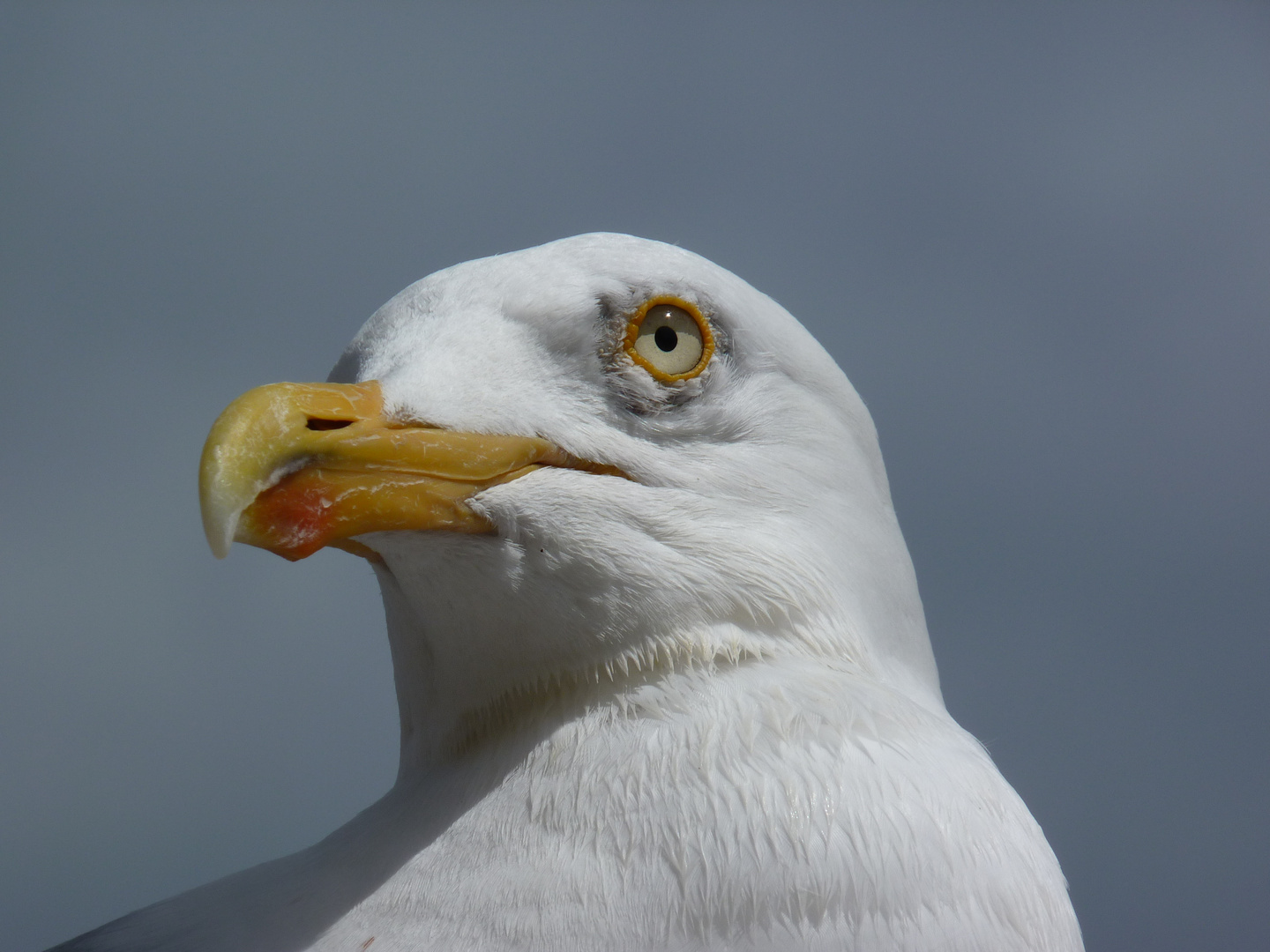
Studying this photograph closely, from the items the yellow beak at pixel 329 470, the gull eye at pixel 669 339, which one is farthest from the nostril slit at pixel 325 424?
the gull eye at pixel 669 339

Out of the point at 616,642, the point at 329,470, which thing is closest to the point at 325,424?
the point at 329,470

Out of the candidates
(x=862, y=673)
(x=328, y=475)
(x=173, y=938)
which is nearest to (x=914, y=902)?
(x=862, y=673)

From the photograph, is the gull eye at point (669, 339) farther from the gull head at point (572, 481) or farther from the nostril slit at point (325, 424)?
the nostril slit at point (325, 424)

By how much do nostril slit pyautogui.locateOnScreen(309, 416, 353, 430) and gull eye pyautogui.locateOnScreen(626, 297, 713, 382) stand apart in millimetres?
564

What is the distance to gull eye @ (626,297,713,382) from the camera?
6.87 ft

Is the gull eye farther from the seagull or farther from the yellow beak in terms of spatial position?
the yellow beak

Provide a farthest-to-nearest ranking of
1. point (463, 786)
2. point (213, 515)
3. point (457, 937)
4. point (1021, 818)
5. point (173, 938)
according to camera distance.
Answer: point (173, 938) → point (463, 786) → point (1021, 818) → point (457, 937) → point (213, 515)

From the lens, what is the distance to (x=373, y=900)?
1.90 m

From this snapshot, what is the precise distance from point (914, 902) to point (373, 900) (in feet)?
3.01

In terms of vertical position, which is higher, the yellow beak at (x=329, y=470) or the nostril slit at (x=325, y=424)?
the nostril slit at (x=325, y=424)

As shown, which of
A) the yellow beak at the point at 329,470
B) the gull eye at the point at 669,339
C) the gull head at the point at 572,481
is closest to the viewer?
the yellow beak at the point at 329,470

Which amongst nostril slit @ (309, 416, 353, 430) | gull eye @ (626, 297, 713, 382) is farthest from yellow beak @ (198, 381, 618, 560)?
gull eye @ (626, 297, 713, 382)

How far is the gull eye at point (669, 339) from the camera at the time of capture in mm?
2094

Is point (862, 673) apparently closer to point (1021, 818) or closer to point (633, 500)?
point (1021, 818)
